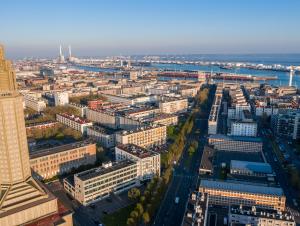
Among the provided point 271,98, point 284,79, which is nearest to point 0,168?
point 271,98

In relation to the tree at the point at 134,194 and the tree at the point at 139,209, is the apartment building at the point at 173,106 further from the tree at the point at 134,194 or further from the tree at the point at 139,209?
the tree at the point at 139,209

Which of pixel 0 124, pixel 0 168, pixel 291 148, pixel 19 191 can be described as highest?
pixel 0 124

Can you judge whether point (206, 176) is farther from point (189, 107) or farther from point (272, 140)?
point (189, 107)

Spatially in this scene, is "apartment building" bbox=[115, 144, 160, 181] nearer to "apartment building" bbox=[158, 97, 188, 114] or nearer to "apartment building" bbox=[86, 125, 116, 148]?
"apartment building" bbox=[86, 125, 116, 148]

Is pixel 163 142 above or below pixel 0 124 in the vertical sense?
below

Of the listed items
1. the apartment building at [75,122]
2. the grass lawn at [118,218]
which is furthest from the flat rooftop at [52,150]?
the grass lawn at [118,218]

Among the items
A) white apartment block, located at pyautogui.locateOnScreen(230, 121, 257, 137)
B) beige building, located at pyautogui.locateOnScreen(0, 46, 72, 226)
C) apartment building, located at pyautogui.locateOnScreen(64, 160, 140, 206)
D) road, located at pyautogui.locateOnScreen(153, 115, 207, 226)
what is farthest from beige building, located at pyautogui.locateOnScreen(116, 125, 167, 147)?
beige building, located at pyautogui.locateOnScreen(0, 46, 72, 226)

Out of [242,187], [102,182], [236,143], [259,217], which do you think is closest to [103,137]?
[102,182]
